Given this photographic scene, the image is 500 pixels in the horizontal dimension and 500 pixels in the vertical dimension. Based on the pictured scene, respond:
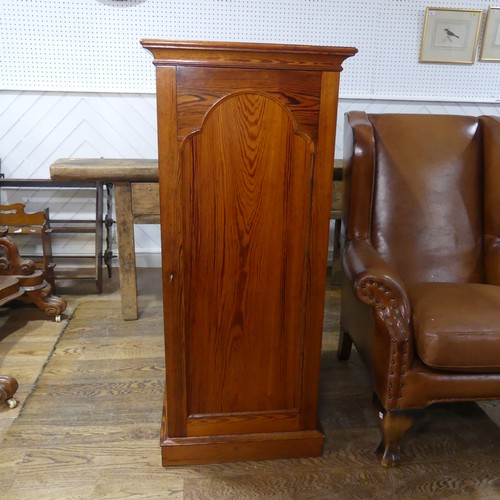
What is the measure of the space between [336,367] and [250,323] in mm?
810

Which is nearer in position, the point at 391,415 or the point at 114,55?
the point at 391,415

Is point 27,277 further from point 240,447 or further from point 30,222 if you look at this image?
point 240,447

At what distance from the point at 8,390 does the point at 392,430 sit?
1.34 meters

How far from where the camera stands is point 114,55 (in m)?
2.76

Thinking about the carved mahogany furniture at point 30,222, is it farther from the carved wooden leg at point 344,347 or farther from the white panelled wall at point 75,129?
the carved wooden leg at point 344,347

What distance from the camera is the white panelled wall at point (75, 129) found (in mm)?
2828

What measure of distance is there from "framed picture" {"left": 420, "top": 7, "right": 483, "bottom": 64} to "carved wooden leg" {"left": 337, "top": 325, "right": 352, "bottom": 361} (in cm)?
184

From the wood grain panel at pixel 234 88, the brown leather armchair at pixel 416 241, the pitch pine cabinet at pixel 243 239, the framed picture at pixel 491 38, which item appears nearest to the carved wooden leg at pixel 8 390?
the pitch pine cabinet at pixel 243 239

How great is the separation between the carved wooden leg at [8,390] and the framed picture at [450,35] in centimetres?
277

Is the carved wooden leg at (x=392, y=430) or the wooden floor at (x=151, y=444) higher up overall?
the carved wooden leg at (x=392, y=430)

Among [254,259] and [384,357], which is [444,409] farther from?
[254,259]

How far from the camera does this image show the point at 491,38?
→ 287cm

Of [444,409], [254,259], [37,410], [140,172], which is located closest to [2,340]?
[37,410]

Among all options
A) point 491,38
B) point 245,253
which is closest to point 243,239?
point 245,253
